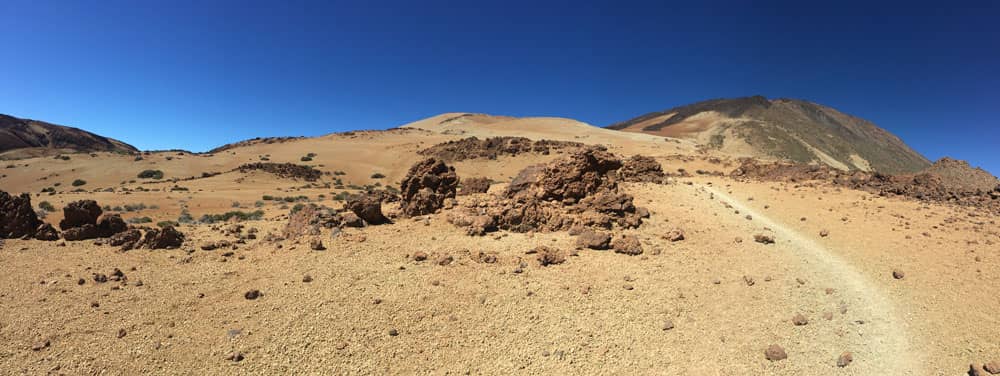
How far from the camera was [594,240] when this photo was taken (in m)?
9.46

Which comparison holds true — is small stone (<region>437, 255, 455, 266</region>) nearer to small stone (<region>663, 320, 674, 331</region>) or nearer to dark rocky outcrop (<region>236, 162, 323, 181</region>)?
small stone (<region>663, 320, 674, 331</region>)

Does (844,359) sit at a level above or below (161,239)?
below

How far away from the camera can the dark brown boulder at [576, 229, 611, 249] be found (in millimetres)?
9398

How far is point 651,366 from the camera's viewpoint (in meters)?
5.54

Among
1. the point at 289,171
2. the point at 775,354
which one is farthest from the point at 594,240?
the point at 289,171

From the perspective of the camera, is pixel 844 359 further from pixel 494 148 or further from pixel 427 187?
pixel 494 148

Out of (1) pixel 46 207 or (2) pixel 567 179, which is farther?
(1) pixel 46 207

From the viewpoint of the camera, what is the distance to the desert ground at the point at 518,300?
18.1 feet

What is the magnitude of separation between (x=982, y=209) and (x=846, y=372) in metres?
12.7

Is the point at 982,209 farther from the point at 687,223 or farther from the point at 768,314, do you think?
the point at 768,314

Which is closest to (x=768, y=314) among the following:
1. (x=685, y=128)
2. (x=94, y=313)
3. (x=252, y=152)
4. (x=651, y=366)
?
(x=651, y=366)

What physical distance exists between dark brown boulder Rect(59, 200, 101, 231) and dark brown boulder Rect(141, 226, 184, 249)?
6.69 feet

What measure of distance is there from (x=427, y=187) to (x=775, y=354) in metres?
10.1

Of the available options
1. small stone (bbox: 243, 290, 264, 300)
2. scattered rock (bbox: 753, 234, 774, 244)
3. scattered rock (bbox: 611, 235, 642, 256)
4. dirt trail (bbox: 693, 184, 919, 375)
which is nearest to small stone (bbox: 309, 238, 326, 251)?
small stone (bbox: 243, 290, 264, 300)
